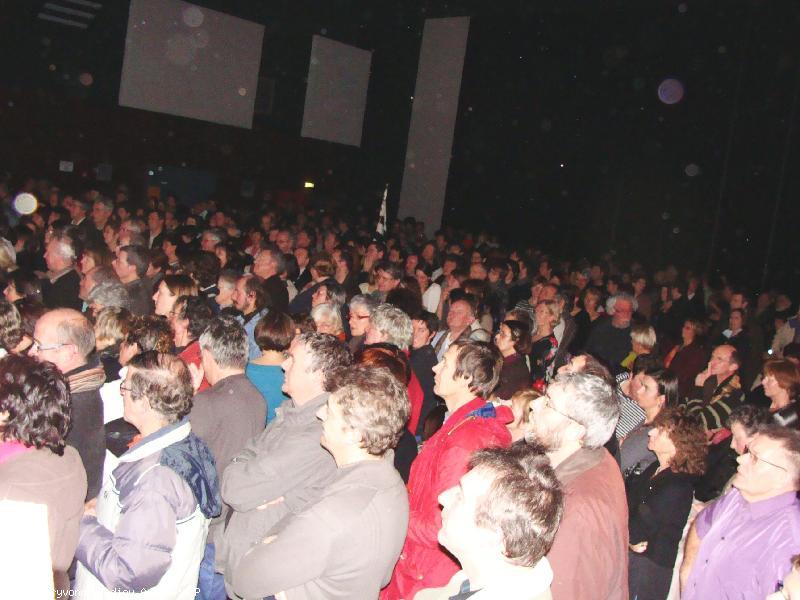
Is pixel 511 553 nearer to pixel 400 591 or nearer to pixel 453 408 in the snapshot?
pixel 400 591

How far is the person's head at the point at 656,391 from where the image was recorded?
159 inches

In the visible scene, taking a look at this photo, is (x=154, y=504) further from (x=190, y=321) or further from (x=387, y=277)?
(x=387, y=277)

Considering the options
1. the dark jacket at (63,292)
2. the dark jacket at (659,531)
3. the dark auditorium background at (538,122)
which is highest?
the dark auditorium background at (538,122)

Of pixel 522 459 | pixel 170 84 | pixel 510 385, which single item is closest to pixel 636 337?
pixel 510 385

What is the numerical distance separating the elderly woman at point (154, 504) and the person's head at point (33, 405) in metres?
0.23

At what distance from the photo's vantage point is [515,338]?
4.69 metres

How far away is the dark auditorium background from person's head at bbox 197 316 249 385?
9.50 metres

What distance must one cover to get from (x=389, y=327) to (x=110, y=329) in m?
1.47

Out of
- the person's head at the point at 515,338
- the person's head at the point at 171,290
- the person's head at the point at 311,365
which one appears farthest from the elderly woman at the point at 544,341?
the person's head at the point at 311,365

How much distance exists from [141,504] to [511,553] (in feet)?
3.67

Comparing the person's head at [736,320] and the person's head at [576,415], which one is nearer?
the person's head at [576,415]

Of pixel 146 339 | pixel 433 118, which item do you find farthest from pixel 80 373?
pixel 433 118

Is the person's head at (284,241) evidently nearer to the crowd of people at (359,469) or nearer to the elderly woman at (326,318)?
the crowd of people at (359,469)

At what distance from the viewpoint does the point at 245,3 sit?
14609 mm
